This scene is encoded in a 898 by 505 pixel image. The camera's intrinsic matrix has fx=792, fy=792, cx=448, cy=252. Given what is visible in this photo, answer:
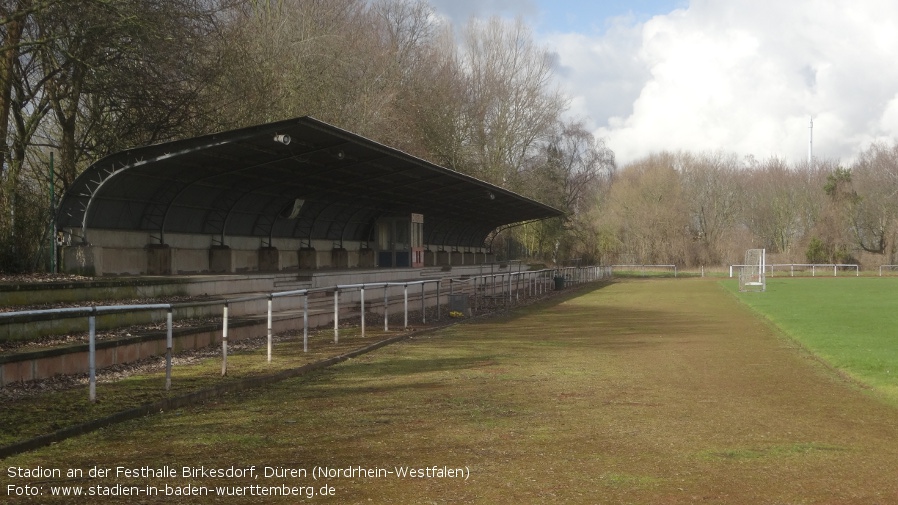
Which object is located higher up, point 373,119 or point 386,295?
point 373,119

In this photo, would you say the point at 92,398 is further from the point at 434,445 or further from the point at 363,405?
the point at 434,445

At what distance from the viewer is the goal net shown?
134 ft

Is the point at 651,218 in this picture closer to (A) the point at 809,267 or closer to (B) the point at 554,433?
(A) the point at 809,267

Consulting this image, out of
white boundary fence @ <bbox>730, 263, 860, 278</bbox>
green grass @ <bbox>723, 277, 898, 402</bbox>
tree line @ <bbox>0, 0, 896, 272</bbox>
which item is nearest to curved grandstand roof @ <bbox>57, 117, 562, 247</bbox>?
tree line @ <bbox>0, 0, 896, 272</bbox>

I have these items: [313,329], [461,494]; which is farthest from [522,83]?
[461,494]

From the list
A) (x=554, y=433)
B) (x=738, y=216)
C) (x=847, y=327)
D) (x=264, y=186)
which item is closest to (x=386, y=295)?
(x=264, y=186)

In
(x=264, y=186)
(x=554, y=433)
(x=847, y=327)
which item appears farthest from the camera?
(x=264, y=186)

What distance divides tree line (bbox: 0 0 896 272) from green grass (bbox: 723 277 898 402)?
13.8 m

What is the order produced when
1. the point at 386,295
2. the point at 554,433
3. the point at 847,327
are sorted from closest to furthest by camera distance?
1. the point at 554,433
2. the point at 386,295
3. the point at 847,327

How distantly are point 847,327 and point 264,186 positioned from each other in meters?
15.5

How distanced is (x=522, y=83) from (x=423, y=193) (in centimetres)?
1991

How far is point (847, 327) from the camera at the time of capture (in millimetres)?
19266

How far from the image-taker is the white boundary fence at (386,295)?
7.71 meters

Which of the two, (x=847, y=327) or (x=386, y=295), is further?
(x=847, y=327)
